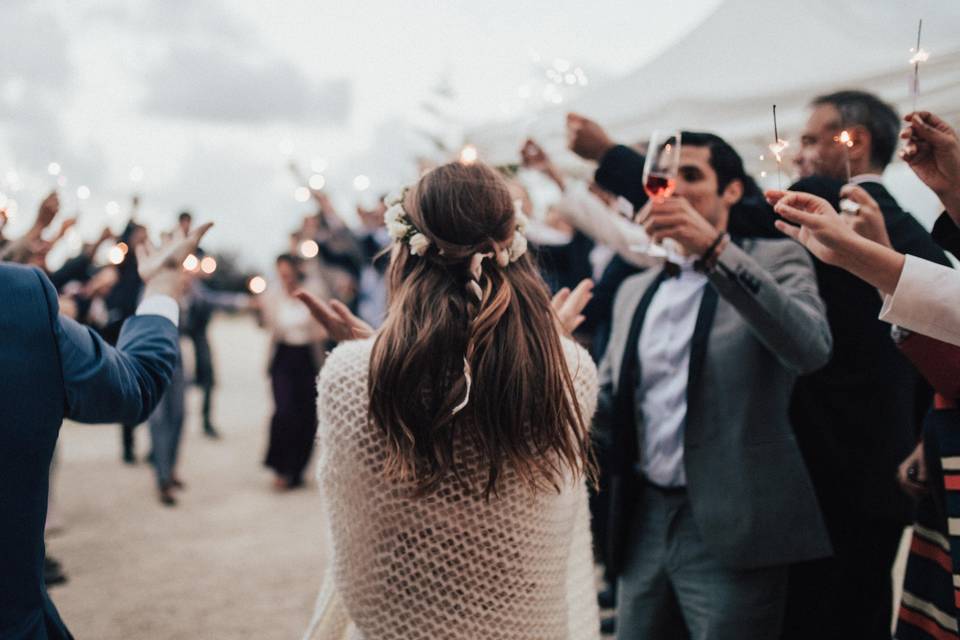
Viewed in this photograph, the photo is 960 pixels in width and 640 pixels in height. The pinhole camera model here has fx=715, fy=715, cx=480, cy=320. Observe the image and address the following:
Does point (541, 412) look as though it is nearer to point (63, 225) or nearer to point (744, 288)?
point (744, 288)

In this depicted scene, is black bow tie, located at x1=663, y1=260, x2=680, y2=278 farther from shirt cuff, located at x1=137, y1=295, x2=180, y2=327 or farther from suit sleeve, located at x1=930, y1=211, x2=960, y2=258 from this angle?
shirt cuff, located at x1=137, y1=295, x2=180, y2=327

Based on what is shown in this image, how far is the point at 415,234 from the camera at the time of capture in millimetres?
1615

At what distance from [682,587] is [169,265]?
1.83 meters

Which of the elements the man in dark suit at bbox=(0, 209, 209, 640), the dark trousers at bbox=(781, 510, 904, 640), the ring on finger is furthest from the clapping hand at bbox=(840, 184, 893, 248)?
the man in dark suit at bbox=(0, 209, 209, 640)

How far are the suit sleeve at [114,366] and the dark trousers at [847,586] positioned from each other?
2312 mm

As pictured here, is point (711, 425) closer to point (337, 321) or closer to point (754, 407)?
point (754, 407)

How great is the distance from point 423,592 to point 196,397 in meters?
13.0

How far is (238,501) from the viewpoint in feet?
21.7

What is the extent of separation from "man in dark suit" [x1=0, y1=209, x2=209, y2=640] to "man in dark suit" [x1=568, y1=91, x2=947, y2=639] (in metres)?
1.78

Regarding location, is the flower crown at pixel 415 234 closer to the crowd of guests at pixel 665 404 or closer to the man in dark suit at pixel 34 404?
the crowd of guests at pixel 665 404

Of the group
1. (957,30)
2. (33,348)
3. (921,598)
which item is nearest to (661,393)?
(921,598)

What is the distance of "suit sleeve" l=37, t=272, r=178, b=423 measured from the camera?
→ 4.94 feet

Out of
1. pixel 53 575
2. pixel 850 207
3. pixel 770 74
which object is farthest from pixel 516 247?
pixel 53 575

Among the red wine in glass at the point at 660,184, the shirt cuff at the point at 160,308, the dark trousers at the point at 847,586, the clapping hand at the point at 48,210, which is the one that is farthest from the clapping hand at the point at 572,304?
the clapping hand at the point at 48,210
